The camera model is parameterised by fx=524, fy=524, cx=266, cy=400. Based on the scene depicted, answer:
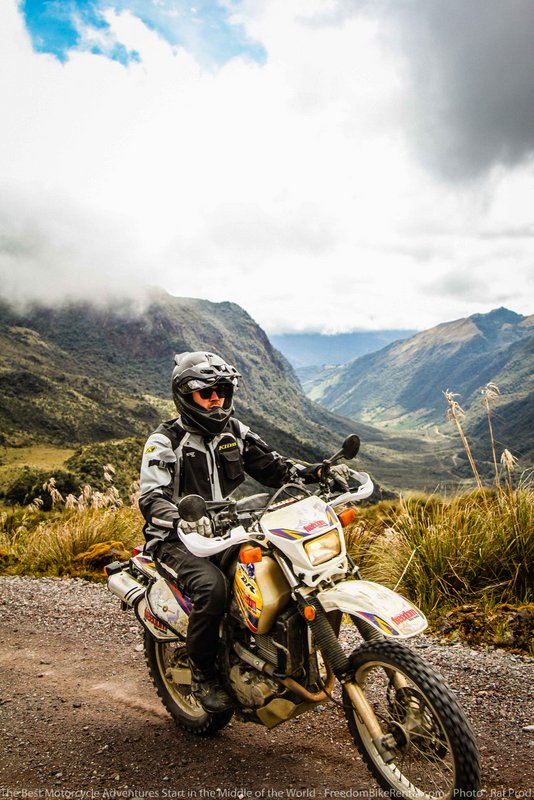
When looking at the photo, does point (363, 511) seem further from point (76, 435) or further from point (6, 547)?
point (76, 435)

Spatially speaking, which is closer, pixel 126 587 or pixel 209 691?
pixel 209 691

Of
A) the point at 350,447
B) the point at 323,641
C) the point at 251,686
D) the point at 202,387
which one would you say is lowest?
the point at 251,686

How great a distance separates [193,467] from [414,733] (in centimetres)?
247

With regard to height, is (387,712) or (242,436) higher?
(242,436)

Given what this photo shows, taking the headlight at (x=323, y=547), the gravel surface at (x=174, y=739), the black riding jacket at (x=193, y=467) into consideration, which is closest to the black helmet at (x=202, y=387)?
the black riding jacket at (x=193, y=467)

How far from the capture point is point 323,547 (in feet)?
10.3

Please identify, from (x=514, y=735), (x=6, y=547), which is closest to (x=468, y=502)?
(x=514, y=735)

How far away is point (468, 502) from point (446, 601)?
206 centimetres

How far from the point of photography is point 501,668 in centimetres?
459

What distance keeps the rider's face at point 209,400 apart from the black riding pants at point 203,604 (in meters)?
1.28

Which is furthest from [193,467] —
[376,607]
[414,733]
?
[414,733]

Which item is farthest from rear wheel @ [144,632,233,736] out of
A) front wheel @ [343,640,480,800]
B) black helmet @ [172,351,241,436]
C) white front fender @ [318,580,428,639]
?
black helmet @ [172,351,241,436]

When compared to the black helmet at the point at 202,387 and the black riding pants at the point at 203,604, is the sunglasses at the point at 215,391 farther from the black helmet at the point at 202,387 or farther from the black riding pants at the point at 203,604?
the black riding pants at the point at 203,604

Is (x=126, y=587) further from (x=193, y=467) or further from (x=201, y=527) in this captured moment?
(x=201, y=527)
